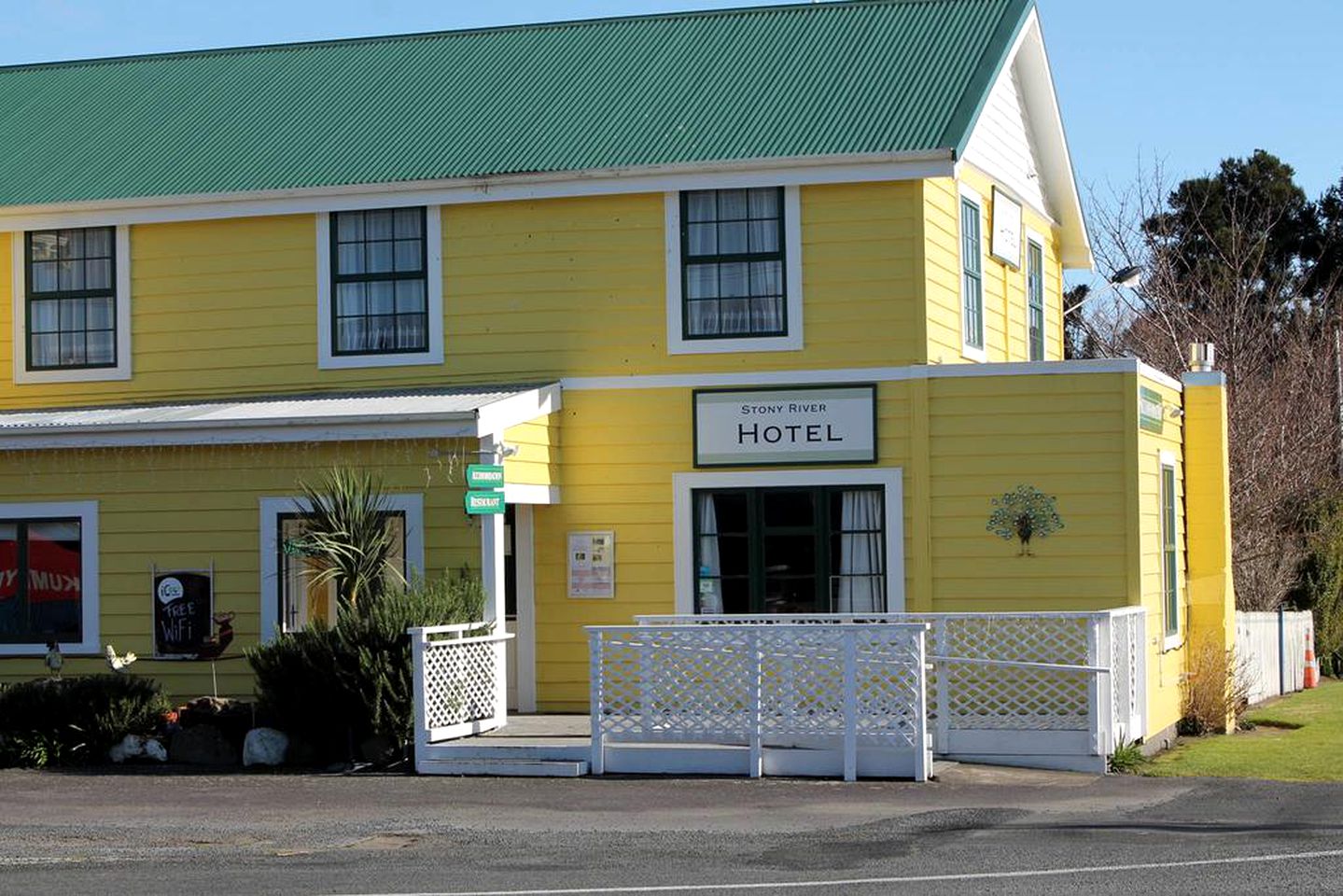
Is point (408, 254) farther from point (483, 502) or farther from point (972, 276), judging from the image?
point (972, 276)

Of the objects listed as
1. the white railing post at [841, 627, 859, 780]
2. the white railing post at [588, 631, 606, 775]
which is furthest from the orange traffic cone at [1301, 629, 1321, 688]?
the white railing post at [588, 631, 606, 775]

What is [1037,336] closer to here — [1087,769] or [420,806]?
[1087,769]

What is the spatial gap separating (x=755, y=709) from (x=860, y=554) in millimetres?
3328

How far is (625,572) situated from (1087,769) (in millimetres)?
5183

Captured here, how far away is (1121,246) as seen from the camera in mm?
43219

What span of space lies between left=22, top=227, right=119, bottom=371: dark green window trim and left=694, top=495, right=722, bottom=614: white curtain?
678cm

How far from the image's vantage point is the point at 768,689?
1655cm

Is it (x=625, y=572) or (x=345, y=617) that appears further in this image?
(x=625, y=572)

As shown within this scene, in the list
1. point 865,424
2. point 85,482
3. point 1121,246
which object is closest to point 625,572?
point 865,424

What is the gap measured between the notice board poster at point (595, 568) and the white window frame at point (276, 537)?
5.50ft

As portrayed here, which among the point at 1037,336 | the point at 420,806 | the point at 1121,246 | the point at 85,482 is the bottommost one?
the point at 420,806

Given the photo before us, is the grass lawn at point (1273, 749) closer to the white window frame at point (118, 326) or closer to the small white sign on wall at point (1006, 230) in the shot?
the small white sign on wall at point (1006, 230)

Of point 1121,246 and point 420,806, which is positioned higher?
point 1121,246

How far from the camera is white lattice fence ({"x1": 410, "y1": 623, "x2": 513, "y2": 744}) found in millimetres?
16922
